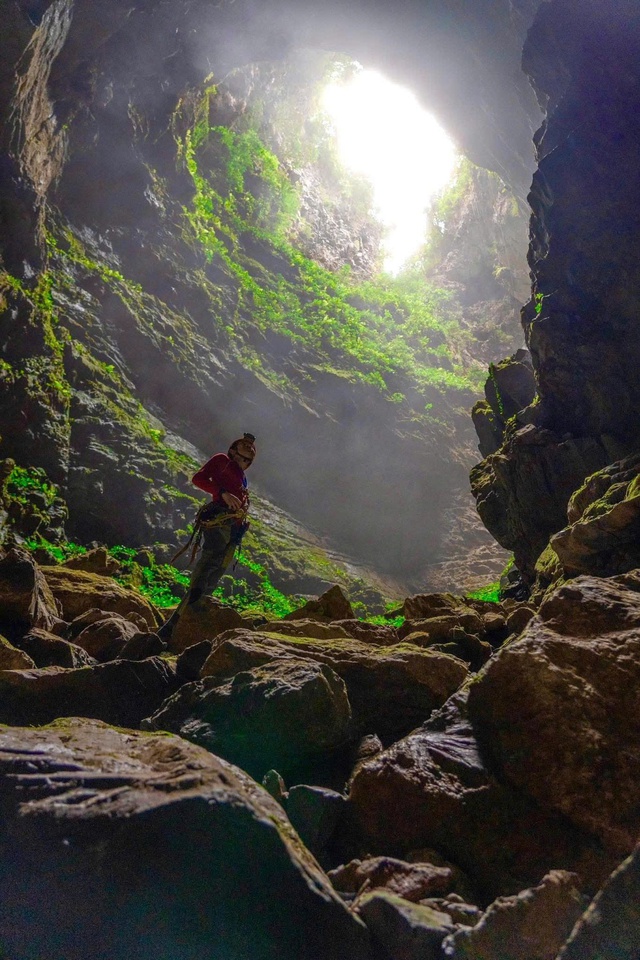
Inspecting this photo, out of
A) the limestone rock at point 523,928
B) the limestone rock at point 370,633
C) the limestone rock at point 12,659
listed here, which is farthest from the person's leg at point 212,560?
the limestone rock at point 523,928

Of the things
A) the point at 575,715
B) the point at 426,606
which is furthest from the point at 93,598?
the point at 575,715

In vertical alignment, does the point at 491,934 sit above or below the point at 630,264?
below

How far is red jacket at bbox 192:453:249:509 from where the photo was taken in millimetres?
5926

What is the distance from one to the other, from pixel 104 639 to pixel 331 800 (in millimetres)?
3307

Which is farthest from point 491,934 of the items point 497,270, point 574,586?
point 497,270

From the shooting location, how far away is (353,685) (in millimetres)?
3348

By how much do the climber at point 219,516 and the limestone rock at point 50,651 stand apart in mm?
1710

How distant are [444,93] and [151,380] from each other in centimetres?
1293

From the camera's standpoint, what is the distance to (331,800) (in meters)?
2.15

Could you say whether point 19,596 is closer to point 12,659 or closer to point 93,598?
point 12,659

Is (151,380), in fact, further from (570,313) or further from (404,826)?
(404,826)

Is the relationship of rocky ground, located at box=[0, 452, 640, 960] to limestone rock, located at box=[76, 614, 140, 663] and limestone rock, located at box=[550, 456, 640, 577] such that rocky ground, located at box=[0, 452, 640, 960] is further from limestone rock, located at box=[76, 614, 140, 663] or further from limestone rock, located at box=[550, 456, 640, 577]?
limestone rock, located at box=[550, 456, 640, 577]

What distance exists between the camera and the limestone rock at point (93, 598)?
6328mm

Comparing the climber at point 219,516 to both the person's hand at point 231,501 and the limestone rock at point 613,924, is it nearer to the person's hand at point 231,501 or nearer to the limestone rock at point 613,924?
the person's hand at point 231,501
